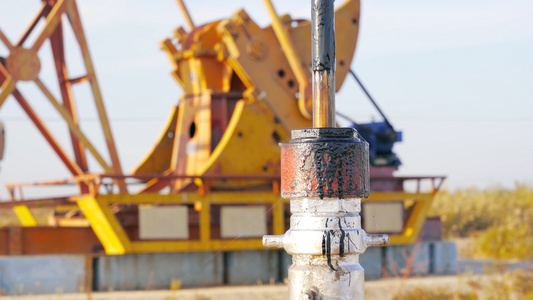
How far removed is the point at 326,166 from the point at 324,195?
0.39ft

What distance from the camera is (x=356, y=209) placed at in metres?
3.20

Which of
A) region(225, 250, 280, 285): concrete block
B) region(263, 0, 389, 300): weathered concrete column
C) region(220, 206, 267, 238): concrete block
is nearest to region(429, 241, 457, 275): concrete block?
region(225, 250, 280, 285): concrete block

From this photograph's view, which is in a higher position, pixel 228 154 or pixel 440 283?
pixel 228 154

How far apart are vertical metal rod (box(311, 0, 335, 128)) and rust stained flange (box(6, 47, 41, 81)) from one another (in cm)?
900

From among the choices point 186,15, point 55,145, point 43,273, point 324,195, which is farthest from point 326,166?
point 186,15

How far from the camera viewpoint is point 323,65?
326cm

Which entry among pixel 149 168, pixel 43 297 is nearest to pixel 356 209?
pixel 43 297

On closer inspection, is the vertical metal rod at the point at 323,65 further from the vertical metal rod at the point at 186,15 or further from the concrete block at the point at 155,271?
the vertical metal rod at the point at 186,15

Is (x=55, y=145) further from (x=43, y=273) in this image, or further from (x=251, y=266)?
(x=251, y=266)

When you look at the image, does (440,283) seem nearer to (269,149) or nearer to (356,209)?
(269,149)

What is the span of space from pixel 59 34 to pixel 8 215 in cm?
1802

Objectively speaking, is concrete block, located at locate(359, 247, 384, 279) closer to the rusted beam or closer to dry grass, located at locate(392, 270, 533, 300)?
dry grass, located at locate(392, 270, 533, 300)

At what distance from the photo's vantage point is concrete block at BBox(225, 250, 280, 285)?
1130 cm

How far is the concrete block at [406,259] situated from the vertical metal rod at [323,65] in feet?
29.4
